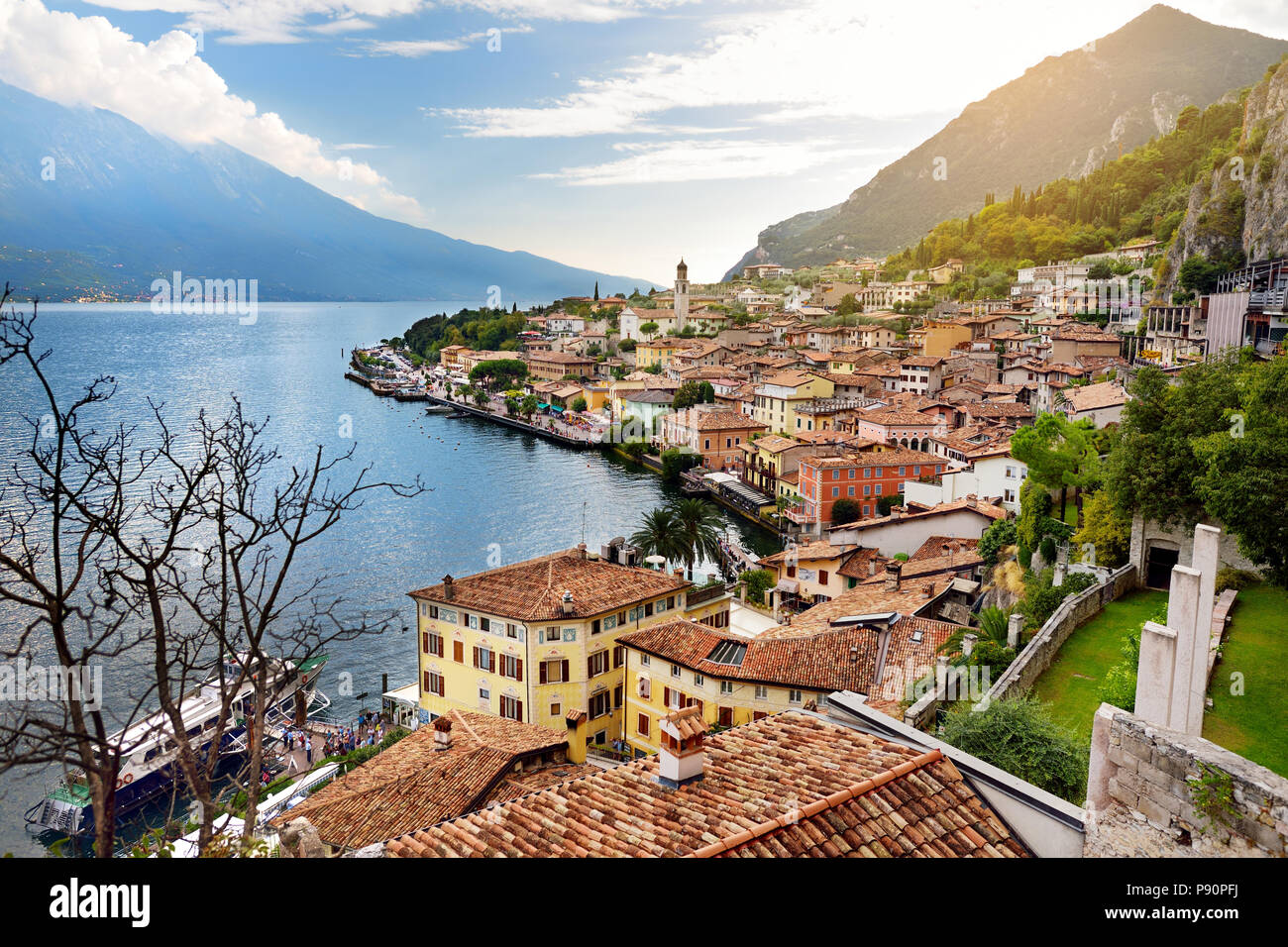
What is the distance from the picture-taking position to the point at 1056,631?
12773 millimetres

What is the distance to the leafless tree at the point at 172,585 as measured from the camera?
3799 millimetres

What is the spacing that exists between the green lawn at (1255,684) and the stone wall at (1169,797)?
619 centimetres

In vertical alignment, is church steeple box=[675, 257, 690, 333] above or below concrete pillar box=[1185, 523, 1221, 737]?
above

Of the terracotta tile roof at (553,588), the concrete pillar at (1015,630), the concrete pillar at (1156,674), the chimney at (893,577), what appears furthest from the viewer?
the chimney at (893,577)

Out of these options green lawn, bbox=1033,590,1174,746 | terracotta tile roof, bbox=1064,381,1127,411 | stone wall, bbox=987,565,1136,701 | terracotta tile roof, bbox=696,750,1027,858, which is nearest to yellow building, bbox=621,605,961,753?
stone wall, bbox=987,565,1136,701

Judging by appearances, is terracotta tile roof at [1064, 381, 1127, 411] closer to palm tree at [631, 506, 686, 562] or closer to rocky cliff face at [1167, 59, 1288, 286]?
palm tree at [631, 506, 686, 562]

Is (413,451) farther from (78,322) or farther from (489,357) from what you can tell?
(78,322)

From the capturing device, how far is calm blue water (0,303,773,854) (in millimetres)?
25609

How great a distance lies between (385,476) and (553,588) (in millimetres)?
34090

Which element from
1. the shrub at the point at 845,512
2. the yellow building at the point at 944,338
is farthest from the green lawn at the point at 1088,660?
the yellow building at the point at 944,338

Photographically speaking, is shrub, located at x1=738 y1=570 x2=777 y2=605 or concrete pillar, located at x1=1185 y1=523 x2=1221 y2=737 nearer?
concrete pillar, located at x1=1185 y1=523 x2=1221 y2=737

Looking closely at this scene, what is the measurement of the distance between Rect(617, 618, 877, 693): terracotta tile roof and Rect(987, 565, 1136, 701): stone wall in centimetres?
306

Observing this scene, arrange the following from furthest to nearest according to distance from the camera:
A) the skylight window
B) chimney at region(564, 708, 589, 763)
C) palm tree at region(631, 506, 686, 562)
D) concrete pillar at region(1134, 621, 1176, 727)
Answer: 1. palm tree at region(631, 506, 686, 562)
2. the skylight window
3. chimney at region(564, 708, 589, 763)
4. concrete pillar at region(1134, 621, 1176, 727)

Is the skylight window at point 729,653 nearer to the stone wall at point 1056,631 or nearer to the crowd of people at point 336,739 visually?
the stone wall at point 1056,631
